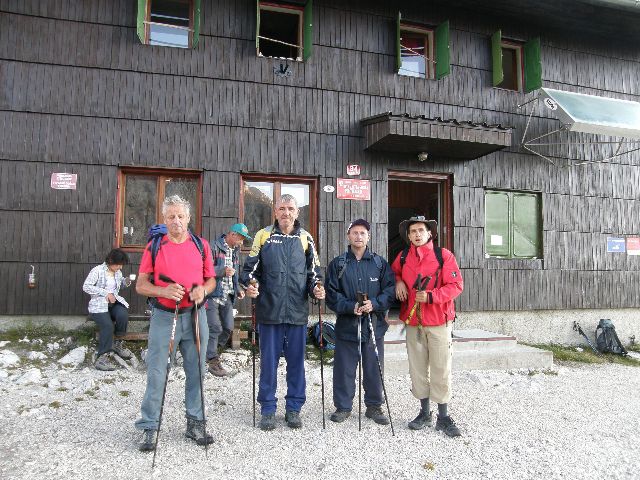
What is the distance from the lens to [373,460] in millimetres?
3441

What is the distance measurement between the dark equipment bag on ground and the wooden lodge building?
1.79ft

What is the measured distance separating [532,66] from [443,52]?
207 cm

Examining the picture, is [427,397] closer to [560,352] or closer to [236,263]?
[236,263]

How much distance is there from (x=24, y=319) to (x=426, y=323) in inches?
237

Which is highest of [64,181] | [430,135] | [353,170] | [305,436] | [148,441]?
[430,135]

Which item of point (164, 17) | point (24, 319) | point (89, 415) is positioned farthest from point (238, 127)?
point (89, 415)

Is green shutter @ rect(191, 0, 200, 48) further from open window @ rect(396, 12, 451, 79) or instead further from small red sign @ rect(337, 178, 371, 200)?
open window @ rect(396, 12, 451, 79)

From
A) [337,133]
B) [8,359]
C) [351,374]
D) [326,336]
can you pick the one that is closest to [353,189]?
[337,133]

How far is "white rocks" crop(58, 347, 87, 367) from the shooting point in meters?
5.73

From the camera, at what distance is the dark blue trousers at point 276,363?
401 cm

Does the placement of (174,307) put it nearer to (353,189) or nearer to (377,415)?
(377,415)

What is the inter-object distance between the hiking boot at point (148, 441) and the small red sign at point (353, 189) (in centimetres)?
518

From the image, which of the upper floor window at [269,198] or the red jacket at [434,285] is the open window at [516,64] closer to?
the upper floor window at [269,198]

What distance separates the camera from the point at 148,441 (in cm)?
346
